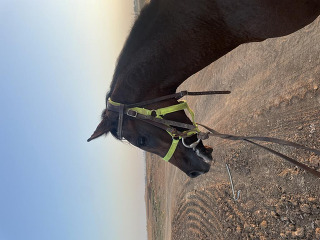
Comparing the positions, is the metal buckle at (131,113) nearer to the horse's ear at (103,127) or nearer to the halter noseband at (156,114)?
the halter noseband at (156,114)

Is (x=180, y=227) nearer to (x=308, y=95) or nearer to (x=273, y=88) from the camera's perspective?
(x=273, y=88)

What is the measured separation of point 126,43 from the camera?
2.29 meters

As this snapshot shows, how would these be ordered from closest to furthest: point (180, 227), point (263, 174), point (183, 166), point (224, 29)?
point (224, 29), point (183, 166), point (263, 174), point (180, 227)

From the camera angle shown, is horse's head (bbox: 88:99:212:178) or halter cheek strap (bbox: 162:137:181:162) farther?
halter cheek strap (bbox: 162:137:181:162)

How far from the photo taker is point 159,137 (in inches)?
102

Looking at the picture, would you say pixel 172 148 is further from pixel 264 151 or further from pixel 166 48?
pixel 264 151

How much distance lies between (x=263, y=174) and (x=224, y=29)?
8.46ft

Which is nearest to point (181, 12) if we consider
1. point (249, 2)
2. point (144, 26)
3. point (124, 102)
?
point (144, 26)

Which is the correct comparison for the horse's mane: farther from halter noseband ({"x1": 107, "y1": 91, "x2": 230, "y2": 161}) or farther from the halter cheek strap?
the halter cheek strap

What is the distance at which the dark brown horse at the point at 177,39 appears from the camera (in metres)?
1.96

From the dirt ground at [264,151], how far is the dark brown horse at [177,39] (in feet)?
5.54

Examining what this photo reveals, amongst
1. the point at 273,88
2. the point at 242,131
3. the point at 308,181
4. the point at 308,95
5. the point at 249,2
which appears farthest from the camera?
the point at 242,131

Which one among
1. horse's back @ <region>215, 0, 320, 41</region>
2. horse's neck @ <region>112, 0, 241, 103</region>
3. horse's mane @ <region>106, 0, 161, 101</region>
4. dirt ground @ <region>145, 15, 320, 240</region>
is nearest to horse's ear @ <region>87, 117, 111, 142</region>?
horse's neck @ <region>112, 0, 241, 103</region>

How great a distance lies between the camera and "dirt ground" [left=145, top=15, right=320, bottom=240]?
3.34 m
